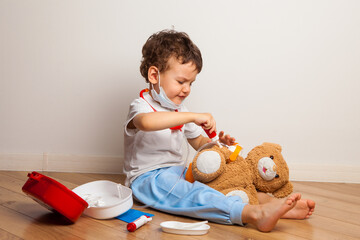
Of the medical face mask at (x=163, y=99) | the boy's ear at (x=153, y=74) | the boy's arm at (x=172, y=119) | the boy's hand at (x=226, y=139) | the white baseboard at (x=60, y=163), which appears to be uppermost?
the boy's ear at (x=153, y=74)

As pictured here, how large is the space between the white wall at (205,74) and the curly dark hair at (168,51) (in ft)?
1.05

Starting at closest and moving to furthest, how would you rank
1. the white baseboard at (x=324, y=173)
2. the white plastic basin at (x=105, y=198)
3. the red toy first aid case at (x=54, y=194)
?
the red toy first aid case at (x=54, y=194) < the white plastic basin at (x=105, y=198) < the white baseboard at (x=324, y=173)

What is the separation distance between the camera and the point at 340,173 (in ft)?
5.67

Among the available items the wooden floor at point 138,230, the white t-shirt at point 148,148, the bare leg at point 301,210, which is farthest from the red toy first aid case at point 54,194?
the bare leg at point 301,210

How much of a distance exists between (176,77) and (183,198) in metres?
0.37

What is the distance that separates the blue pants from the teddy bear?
0.04m

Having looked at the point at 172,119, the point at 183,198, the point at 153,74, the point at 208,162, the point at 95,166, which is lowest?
the point at 95,166

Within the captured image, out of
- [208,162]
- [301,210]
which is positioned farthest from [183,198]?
[301,210]

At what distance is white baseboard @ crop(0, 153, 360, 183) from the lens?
1605mm

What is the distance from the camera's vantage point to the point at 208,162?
1101mm

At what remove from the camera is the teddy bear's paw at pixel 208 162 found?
1.10 metres

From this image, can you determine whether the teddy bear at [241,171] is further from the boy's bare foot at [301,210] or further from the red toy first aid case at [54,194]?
the red toy first aid case at [54,194]

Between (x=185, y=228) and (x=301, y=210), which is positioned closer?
(x=185, y=228)

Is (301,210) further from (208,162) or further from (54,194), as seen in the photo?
(54,194)
